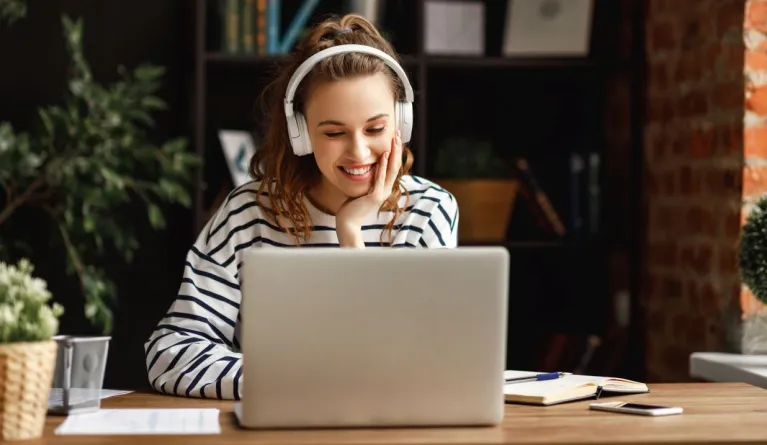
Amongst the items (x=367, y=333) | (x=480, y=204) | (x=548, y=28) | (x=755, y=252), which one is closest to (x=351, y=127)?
(x=367, y=333)

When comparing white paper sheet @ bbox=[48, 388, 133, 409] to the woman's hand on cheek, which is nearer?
white paper sheet @ bbox=[48, 388, 133, 409]

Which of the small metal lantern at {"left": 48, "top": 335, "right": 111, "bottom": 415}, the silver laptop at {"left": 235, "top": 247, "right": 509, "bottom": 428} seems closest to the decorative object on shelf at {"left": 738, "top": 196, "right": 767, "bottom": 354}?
the silver laptop at {"left": 235, "top": 247, "right": 509, "bottom": 428}

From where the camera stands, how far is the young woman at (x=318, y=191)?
1835 millimetres

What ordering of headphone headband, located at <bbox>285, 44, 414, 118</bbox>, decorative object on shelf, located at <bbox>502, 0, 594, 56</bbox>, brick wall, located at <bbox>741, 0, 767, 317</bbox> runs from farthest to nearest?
decorative object on shelf, located at <bbox>502, 0, 594, 56</bbox> < brick wall, located at <bbox>741, 0, 767, 317</bbox> < headphone headband, located at <bbox>285, 44, 414, 118</bbox>

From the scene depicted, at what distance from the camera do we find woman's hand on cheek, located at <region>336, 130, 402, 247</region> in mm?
1904

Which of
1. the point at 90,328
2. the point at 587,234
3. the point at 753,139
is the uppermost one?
the point at 753,139

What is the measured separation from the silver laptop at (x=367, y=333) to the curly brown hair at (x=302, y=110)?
727 millimetres

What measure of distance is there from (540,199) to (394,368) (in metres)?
1.97

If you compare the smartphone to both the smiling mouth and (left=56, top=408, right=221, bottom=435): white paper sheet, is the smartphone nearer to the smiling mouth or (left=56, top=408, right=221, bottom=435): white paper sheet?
(left=56, top=408, right=221, bottom=435): white paper sheet

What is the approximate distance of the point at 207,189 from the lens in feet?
10.3

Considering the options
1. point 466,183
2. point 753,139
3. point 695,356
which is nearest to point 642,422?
point 695,356

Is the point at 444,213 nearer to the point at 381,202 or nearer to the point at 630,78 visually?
the point at 381,202

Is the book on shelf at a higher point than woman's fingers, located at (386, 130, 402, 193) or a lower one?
higher

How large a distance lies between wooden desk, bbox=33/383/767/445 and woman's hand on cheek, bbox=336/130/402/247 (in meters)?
0.47
